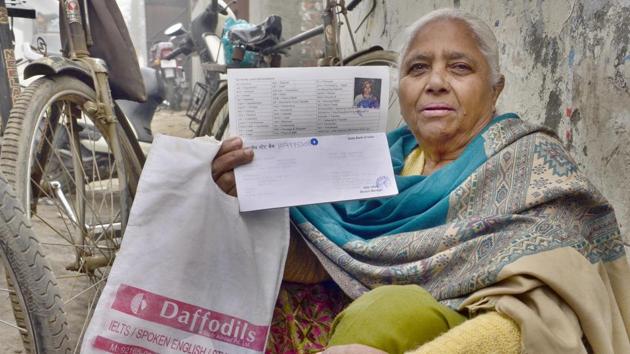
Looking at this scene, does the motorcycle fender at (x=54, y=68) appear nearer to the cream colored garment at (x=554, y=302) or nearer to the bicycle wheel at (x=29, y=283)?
the bicycle wheel at (x=29, y=283)

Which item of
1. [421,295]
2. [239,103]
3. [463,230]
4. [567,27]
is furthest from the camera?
[567,27]

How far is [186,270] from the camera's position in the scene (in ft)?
5.02

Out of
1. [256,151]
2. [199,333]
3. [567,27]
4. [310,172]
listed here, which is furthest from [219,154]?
[567,27]

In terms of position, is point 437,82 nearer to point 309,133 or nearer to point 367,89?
point 367,89

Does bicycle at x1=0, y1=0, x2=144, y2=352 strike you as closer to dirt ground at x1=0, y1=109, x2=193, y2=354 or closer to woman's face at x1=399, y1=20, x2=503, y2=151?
dirt ground at x1=0, y1=109, x2=193, y2=354

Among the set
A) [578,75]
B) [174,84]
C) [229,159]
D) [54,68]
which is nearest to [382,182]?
[229,159]

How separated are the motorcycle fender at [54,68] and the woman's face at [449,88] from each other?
1228mm

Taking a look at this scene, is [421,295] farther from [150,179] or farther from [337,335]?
[150,179]

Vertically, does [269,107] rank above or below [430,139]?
above

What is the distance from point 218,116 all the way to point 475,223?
4191 mm

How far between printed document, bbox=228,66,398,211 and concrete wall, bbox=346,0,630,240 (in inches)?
21.2

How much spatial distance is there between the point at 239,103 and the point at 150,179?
28cm

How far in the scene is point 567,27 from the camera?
2084mm

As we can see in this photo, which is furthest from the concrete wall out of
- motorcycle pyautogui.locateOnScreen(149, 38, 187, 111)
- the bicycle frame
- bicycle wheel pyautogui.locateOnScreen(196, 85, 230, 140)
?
motorcycle pyautogui.locateOnScreen(149, 38, 187, 111)
